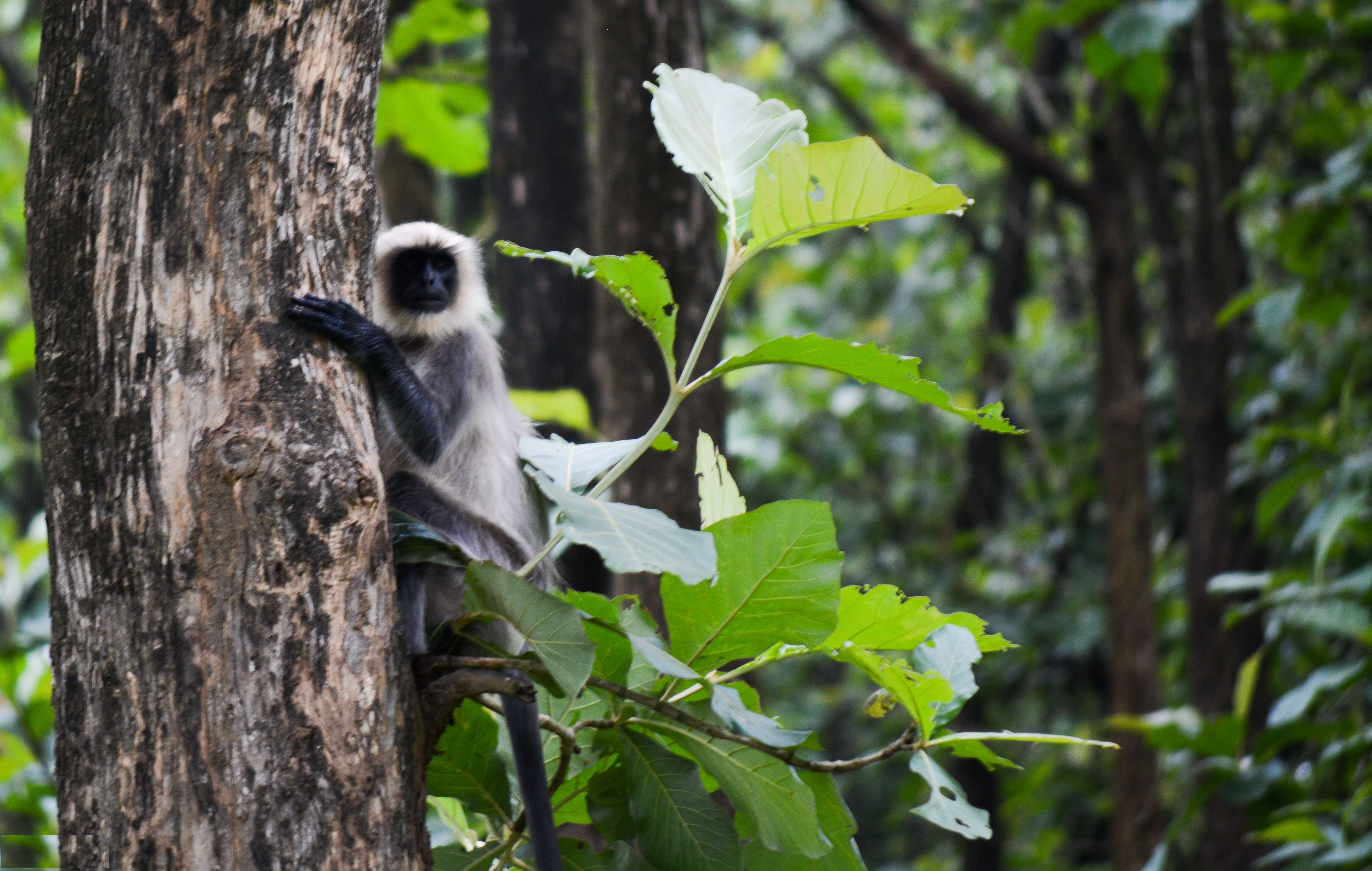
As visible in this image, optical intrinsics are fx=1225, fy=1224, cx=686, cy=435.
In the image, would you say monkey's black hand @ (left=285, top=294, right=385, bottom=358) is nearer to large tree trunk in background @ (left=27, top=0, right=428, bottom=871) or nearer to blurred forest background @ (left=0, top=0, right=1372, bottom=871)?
large tree trunk in background @ (left=27, top=0, right=428, bottom=871)

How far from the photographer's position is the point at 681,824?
1.48 meters

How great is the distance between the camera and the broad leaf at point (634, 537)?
1.17 m

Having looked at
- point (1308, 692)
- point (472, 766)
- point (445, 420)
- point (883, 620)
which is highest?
point (445, 420)

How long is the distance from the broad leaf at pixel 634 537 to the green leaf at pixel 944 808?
18.0 inches

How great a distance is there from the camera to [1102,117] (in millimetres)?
5746

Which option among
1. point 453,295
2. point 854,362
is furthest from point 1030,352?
point 854,362

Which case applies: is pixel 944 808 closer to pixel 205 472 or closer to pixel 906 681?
pixel 906 681

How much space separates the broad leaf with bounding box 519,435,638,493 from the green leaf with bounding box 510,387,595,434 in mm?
1943

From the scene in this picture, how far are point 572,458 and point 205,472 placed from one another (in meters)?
0.42

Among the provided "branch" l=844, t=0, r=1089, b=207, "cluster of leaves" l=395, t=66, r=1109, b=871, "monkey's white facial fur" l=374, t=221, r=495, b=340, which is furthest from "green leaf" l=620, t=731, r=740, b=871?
"branch" l=844, t=0, r=1089, b=207

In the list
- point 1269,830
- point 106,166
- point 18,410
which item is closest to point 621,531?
point 106,166

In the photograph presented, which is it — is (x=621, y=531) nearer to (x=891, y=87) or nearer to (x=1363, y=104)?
(x=1363, y=104)

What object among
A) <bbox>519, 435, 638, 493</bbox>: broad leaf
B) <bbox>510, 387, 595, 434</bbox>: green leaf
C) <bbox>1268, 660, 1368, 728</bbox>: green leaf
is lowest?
<bbox>1268, 660, 1368, 728</bbox>: green leaf

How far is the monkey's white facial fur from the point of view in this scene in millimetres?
2924
